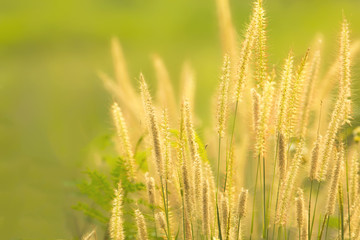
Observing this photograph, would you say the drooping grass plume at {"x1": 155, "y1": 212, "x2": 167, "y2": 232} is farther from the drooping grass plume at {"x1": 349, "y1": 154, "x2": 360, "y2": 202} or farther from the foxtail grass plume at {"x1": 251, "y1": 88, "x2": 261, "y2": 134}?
the drooping grass plume at {"x1": 349, "y1": 154, "x2": 360, "y2": 202}

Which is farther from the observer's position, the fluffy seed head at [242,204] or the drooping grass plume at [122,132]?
the drooping grass plume at [122,132]

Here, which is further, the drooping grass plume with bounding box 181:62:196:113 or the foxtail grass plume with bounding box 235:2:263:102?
the drooping grass plume with bounding box 181:62:196:113

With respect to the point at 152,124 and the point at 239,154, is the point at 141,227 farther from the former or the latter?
the point at 239,154

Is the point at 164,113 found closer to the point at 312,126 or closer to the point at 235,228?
the point at 235,228

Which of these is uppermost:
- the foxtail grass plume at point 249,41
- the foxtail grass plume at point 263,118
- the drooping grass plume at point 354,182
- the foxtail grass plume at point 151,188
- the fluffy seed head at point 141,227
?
the foxtail grass plume at point 249,41

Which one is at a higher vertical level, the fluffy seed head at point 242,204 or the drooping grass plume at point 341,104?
the drooping grass plume at point 341,104

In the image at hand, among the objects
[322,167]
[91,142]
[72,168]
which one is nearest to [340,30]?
[322,167]

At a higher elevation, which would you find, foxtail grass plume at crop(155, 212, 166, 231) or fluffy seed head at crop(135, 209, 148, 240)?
foxtail grass plume at crop(155, 212, 166, 231)

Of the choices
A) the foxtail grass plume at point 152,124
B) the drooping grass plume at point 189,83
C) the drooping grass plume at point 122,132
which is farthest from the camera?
the drooping grass plume at point 189,83

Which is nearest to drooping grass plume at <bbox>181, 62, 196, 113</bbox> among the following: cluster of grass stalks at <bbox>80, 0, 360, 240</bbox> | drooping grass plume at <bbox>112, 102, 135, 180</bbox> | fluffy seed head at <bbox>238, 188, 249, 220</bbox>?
cluster of grass stalks at <bbox>80, 0, 360, 240</bbox>

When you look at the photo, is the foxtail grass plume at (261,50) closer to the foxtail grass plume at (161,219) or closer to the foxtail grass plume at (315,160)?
the foxtail grass plume at (315,160)

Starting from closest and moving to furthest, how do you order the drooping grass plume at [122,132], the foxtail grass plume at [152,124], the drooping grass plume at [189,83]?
the foxtail grass plume at [152,124] < the drooping grass plume at [122,132] < the drooping grass plume at [189,83]

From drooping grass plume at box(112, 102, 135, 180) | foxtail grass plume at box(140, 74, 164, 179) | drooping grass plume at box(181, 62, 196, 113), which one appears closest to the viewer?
foxtail grass plume at box(140, 74, 164, 179)

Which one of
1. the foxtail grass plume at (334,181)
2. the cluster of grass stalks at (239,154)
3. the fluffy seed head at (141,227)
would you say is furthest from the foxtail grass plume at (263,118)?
the fluffy seed head at (141,227)
